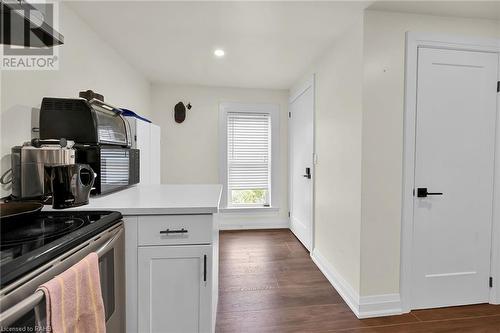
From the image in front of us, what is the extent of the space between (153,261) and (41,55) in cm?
160

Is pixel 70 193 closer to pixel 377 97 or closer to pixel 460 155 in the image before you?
pixel 377 97

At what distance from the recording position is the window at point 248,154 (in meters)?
3.98

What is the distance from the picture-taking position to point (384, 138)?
191 centimetres

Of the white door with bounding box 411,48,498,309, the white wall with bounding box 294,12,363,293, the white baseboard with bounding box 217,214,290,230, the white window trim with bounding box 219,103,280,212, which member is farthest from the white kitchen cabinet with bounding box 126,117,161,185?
the white door with bounding box 411,48,498,309

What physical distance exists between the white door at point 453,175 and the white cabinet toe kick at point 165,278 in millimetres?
1740

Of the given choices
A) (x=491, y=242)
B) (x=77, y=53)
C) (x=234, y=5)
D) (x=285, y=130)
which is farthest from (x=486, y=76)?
(x=77, y=53)

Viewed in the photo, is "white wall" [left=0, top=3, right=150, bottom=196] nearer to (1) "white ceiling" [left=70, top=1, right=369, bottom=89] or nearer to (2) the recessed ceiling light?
(1) "white ceiling" [left=70, top=1, right=369, bottom=89]

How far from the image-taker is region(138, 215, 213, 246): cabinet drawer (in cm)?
123

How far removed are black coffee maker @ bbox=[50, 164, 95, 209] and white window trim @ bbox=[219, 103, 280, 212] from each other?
2.71 meters

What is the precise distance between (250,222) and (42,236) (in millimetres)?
3331

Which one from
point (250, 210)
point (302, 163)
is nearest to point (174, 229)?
point (302, 163)

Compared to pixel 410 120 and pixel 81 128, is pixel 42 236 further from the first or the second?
pixel 410 120

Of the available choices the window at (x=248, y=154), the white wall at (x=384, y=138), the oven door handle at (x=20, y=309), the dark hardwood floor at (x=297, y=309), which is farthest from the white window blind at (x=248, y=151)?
the oven door handle at (x=20, y=309)

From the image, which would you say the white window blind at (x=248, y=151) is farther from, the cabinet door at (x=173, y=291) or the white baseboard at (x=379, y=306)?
the cabinet door at (x=173, y=291)
